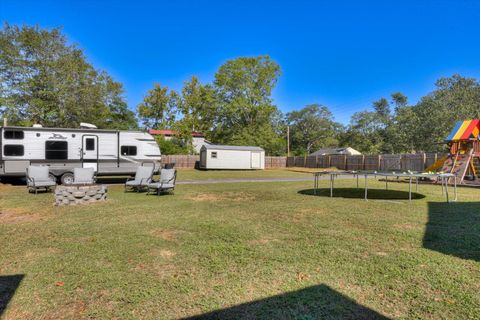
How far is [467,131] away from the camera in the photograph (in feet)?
52.0

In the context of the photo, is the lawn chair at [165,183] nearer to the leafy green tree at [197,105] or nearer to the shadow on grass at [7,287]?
the shadow on grass at [7,287]

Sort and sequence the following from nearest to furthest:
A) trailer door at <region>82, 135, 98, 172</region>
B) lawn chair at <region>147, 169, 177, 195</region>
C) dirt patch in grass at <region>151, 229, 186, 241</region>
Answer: dirt patch in grass at <region>151, 229, 186, 241</region> < lawn chair at <region>147, 169, 177, 195</region> < trailer door at <region>82, 135, 98, 172</region>

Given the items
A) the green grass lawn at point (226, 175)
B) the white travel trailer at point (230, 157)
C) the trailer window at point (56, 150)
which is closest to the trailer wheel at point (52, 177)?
the trailer window at point (56, 150)

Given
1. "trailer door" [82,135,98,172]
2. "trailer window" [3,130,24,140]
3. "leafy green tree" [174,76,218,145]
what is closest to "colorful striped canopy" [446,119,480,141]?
"trailer door" [82,135,98,172]

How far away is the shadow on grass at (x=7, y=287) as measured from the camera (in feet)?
9.31

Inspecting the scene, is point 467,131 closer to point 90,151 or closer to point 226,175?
point 226,175

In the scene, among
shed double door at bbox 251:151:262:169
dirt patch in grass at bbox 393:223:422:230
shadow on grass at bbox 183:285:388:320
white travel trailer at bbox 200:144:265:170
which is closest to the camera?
shadow on grass at bbox 183:285:388:320

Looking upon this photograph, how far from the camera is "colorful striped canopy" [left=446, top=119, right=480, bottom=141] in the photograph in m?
15.6

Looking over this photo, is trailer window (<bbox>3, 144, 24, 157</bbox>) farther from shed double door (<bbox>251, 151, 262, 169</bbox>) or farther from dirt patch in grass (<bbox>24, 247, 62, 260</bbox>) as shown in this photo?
shed double door (<bbox>251, 151, 262, 169</bbox>)

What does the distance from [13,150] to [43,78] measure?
15.8 meters

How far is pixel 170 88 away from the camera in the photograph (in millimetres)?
41656

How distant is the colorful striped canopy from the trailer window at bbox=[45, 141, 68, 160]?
19660mm

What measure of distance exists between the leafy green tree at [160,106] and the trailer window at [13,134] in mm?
29100

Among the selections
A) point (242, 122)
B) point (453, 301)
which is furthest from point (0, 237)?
point (242, 122)
